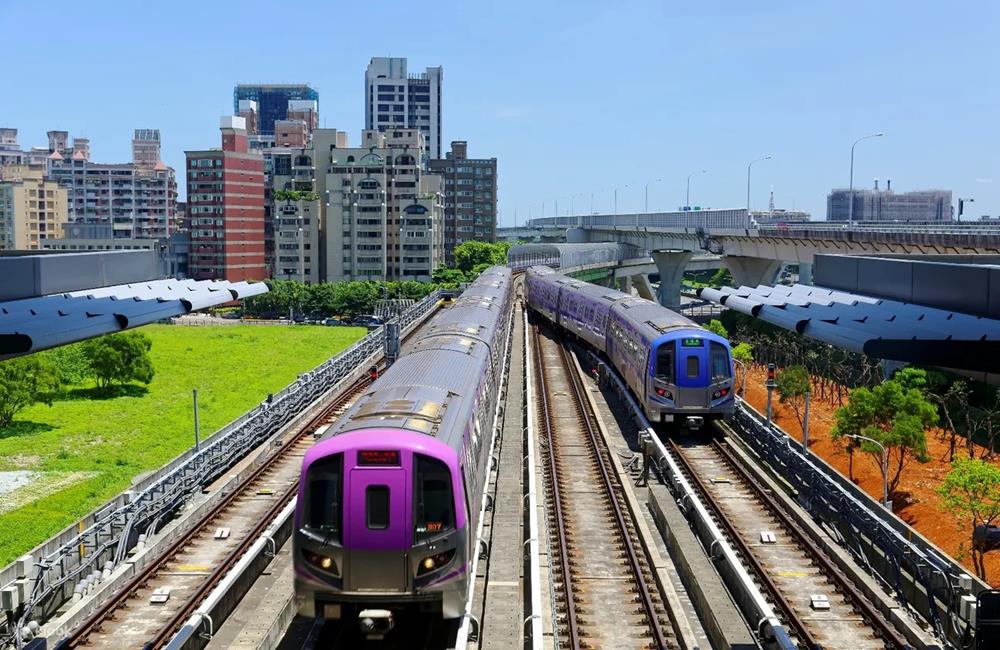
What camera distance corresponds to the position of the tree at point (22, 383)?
4159cm

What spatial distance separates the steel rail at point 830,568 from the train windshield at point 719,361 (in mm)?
2512

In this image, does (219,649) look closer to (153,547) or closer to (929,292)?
(153,547)

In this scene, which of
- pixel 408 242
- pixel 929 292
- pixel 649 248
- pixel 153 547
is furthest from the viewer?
pixel 408 242

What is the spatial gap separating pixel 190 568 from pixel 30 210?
5394 inches

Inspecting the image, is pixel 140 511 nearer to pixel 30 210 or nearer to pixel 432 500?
pixel 432 500

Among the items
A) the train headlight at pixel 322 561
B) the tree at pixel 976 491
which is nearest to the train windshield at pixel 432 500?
the train headlight at pixel 322 561

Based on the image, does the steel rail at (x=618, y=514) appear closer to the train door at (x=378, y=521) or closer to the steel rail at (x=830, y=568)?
the steel rail at (x=830, y=568)

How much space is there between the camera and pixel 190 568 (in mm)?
17906

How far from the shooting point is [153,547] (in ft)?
59.7

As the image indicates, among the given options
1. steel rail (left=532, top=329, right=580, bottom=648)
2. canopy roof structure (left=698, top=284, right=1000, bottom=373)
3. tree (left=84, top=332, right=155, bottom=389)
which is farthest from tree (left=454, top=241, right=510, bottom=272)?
canopy roof structure (left=698, top=284, right=1000, bottom=373)

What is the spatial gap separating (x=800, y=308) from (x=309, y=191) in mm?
104109

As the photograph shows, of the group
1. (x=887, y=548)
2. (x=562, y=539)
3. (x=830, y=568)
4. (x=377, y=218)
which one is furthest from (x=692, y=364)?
(x=377, y=218)

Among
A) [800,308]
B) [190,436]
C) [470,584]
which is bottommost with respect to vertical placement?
[190,436]

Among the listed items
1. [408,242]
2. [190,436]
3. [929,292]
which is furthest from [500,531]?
[408,242]
